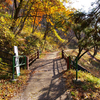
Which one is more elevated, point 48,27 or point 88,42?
point 48,27

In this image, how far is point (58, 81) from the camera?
17.3 ft

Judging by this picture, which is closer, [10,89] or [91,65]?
[10,89]

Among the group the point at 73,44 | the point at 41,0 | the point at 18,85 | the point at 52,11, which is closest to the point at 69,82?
the point at 18,85

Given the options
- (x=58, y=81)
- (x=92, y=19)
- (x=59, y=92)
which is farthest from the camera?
(x=92, y=19)

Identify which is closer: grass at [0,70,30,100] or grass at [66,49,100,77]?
grass at [0,70,30,100]

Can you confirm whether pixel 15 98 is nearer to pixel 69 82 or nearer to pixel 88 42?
pixel 69 82

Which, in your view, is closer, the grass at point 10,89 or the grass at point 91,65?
the grass at point 10,89

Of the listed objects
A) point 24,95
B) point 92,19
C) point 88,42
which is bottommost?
point 24,95

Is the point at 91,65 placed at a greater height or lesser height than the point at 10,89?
lesser

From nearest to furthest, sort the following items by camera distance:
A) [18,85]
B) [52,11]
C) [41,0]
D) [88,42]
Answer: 1. [18,85]
2. [88,42]
3. [41,0]
4. [52,11]

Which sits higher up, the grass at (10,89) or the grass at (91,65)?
the grass at (10,89)

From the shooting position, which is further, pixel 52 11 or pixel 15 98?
pixel 52 11

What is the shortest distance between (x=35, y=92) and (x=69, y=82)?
1903 millimetres

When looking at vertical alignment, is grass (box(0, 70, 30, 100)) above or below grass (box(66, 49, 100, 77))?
above
